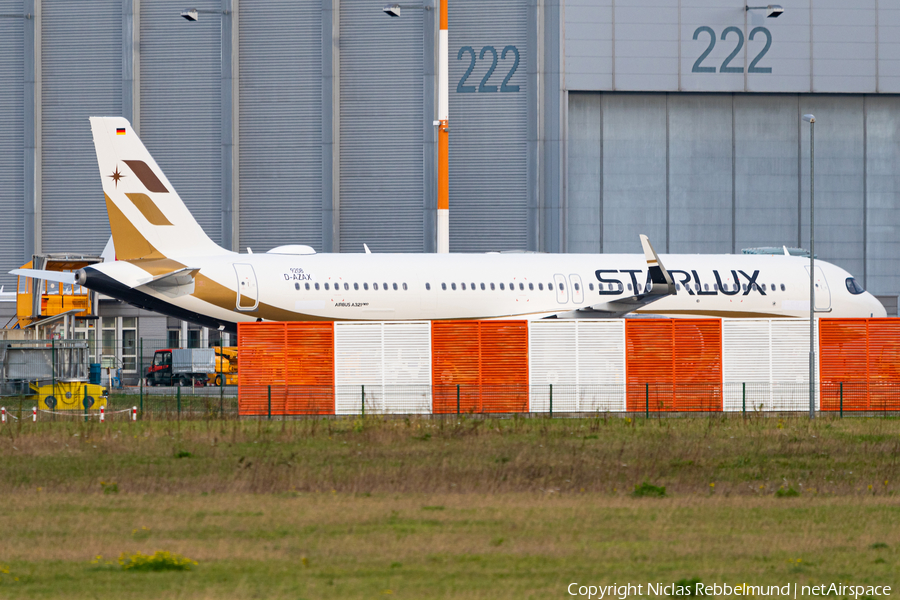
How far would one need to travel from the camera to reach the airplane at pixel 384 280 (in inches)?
1323

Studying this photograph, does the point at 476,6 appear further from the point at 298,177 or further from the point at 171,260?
the point at 171,260

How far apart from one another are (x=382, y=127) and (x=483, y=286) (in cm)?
1967

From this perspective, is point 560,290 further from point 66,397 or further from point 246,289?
point 66,397

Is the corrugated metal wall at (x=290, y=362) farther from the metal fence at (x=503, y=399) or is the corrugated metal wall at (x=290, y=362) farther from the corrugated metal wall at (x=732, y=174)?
the corrugated metal wall at (x=732, y=174)

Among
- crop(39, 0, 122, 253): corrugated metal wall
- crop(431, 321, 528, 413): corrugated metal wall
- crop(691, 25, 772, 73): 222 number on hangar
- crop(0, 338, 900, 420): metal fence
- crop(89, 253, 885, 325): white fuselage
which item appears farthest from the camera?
crop(39, 0, 122, 253): corrugated metal wall

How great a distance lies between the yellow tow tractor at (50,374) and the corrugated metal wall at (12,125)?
892 inches

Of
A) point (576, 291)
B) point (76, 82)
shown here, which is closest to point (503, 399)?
point (576, 291)

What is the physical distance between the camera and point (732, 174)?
182 feet

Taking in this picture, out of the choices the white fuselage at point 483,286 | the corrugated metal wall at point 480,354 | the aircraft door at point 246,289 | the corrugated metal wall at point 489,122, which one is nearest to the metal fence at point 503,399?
the corrugated metal wall at point 480,354

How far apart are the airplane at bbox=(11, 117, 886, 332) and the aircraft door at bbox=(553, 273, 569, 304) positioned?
0.11ft

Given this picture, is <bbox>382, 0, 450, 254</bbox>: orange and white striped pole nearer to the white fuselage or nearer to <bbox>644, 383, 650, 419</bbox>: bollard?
the white fuselage

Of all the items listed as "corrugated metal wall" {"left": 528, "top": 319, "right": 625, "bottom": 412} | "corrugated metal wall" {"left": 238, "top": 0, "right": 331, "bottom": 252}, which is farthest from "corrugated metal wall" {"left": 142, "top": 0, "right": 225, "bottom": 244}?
"corrugated metal wall" {"left": 528, "top": 319, "right": 625, "bottom": 412}

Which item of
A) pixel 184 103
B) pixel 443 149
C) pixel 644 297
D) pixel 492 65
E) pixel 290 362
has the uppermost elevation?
pixel 492 65

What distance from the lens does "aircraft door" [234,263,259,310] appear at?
3384 cm
